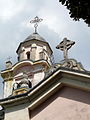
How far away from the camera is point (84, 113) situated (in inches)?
434

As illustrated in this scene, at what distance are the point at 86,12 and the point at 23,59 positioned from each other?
1695cm

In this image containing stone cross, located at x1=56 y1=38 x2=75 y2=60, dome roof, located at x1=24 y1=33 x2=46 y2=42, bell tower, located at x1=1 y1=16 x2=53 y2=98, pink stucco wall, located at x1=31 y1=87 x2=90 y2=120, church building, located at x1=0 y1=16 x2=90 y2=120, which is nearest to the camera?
pink stucco wall, located at x1=31 y1=87 x2=90 y2=120

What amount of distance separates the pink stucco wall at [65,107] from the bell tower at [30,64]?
819 centimetres

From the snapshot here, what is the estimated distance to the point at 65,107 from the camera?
11.5 metres

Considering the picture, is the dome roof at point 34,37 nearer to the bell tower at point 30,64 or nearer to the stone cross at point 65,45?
the bell tower at point 30,64

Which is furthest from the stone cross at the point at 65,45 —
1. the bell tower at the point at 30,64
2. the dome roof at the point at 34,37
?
the dome roof at the point at 34,37

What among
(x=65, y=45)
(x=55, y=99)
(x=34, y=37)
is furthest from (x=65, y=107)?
(x=34, y=37)

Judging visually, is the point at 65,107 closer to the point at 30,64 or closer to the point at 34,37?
the point at 30,64

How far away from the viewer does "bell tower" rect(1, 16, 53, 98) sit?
2209 cm

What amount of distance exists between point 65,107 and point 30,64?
457 inches

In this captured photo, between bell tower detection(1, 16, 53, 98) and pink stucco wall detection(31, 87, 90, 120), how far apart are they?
8193 millimetres

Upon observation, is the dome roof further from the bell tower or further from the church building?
the church building

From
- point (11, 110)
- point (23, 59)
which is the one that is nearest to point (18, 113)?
point (11, 110)

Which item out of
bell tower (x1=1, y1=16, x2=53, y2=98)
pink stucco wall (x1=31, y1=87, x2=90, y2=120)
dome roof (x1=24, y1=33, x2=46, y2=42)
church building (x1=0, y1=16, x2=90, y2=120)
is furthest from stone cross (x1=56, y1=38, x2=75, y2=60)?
dome roof (x1=24, y1=33, x2=46, y2=42)
